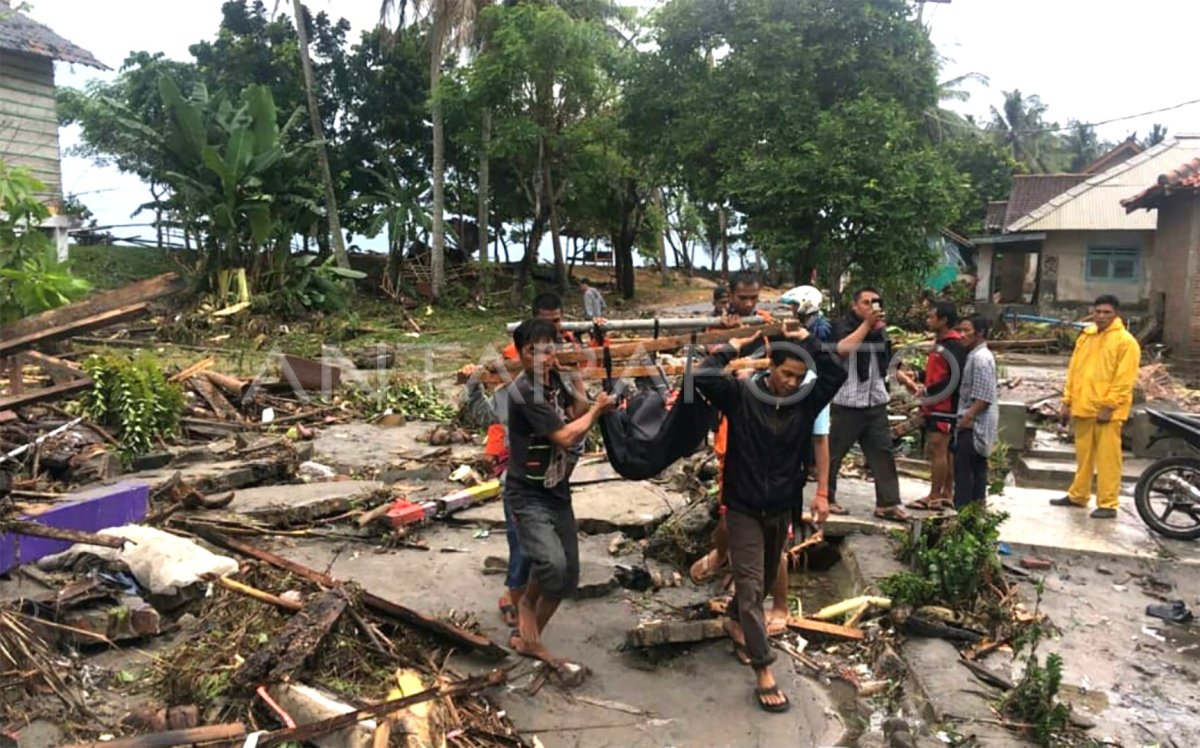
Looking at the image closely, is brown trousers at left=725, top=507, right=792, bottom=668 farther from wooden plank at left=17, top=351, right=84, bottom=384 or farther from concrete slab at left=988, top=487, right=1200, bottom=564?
wooden plank at left=17, top=351, right=84, bottom=384

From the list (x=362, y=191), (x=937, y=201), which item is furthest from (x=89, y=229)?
(x=937, y=201)

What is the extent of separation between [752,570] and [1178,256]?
1615 centimetres

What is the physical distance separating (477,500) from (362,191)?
853 inches

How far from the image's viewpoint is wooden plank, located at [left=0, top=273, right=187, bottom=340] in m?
4.08

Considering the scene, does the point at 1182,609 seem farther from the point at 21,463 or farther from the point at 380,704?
the point at 21,463

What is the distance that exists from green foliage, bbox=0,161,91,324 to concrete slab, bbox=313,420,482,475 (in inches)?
131

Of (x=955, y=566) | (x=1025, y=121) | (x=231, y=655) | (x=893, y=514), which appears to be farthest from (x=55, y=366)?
(x=1025, y=121)

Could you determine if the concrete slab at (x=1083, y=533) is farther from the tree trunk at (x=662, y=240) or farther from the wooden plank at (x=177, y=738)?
the tree trunk at (x=662, y=240)

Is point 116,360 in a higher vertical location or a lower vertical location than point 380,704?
higher

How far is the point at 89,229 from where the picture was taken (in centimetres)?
2472

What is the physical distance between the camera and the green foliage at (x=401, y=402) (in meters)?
11.0

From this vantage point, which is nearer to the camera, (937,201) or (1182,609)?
(1182,609)

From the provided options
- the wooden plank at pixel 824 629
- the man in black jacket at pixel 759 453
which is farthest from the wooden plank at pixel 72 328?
the wooden plank at pixel 824 629

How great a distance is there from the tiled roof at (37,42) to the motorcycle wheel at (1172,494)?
1741cm
